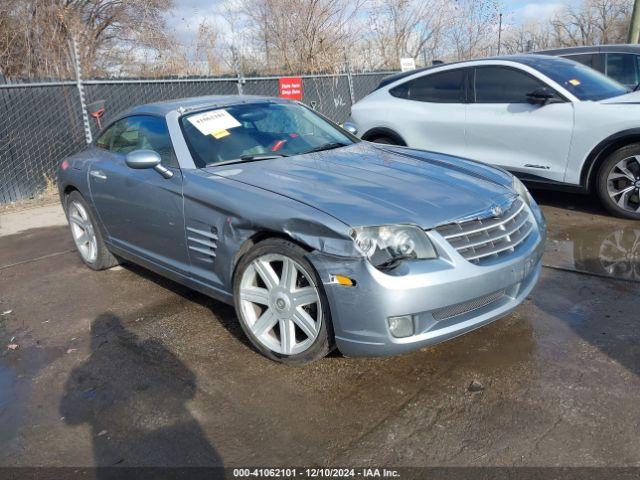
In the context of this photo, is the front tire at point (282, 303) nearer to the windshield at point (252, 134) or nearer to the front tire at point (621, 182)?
the windshield at point (252, 134)

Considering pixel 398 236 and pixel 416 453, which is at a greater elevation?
pixel 398 236

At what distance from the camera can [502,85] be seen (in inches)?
251

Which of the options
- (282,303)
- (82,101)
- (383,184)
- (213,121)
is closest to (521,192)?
(383,184)

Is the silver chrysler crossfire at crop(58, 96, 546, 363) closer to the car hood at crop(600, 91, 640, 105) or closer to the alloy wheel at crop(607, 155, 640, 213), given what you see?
the alloy wheel at crop(607, 155, 640, 213)

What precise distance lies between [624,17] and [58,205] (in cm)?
3035

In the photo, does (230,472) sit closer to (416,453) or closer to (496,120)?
(416,453)

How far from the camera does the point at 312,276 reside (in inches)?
117

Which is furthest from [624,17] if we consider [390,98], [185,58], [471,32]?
[390,98]

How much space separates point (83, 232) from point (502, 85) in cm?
465

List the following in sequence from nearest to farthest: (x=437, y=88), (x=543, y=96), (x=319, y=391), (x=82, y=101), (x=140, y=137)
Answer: (x=319, y=391)
(x=140, y=137)
(x=543, y=96)
(x=437, y=88)
(x=82, y=101)

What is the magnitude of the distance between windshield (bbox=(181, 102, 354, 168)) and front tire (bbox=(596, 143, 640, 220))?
278 centimetres

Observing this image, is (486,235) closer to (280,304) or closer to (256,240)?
(280,304)

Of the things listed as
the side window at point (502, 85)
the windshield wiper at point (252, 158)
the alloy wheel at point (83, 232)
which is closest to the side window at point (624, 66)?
the side window at point (502, 85)

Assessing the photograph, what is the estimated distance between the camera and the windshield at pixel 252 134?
3968 mm
